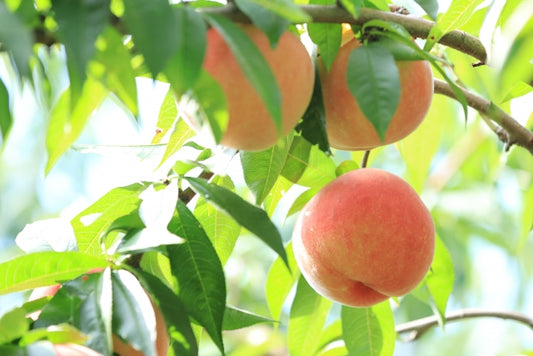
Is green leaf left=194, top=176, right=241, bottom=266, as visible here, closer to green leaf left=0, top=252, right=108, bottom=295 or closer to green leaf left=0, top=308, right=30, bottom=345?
green leaf left=0, top=252, right=108, bottom=295

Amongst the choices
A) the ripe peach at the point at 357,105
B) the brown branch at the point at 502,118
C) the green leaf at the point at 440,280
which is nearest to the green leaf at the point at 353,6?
the ripe peach at the point at 357,105

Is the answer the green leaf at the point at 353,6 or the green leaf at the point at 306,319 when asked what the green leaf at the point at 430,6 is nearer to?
the green leaf at the point at 353,6

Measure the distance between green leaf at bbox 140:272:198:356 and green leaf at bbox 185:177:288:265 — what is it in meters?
0.10

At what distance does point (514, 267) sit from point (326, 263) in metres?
2.22

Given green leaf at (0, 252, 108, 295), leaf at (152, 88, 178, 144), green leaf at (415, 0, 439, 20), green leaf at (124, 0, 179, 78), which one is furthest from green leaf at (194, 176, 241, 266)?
green leaf at (124, 0, 179, 78)

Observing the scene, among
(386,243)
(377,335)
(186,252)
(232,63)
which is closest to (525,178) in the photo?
(377,335)

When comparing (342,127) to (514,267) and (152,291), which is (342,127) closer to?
(152,291)

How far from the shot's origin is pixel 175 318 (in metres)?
0.88

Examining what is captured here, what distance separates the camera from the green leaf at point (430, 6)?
981 millimetres

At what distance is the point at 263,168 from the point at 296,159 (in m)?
0.10

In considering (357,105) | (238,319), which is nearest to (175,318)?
(238,319)

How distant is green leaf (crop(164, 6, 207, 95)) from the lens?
0.68 m

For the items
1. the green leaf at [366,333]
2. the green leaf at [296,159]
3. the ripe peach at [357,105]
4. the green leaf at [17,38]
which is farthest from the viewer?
the green leaf at [366,333]

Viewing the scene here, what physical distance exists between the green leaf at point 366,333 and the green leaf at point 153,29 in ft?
2.13
